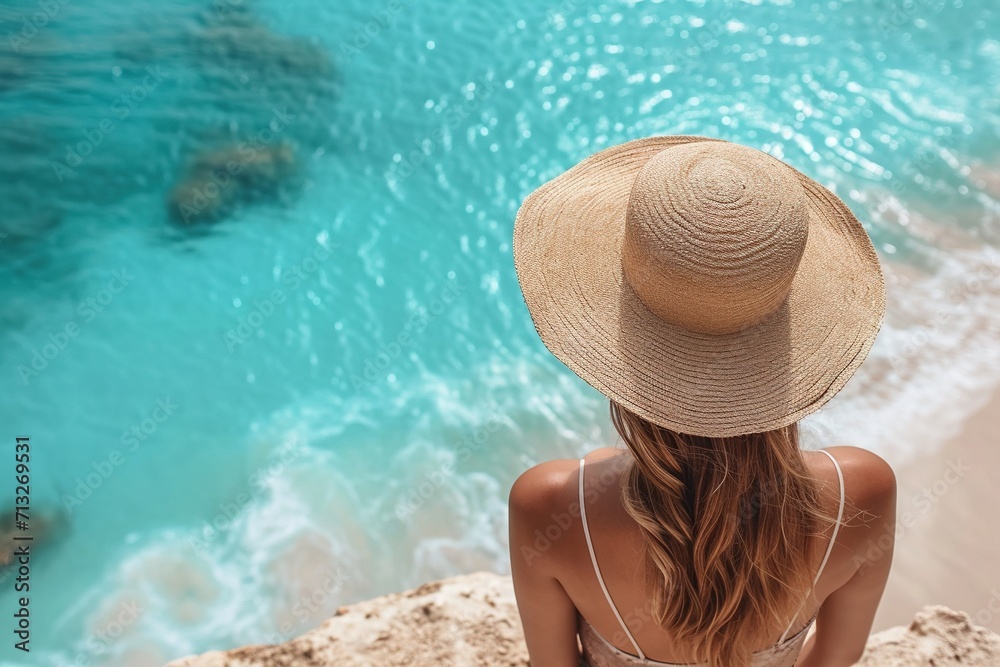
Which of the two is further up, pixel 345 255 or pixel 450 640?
pixel 345 255

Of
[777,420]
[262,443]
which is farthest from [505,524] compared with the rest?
[777,420]

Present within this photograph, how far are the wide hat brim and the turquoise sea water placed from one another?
9.22 feet

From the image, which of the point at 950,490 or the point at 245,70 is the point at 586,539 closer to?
the point at 950,490

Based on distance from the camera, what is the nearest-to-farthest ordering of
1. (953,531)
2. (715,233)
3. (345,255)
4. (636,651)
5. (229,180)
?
1. (715,233)
2. (636,651)
3. (953,531)
4. (345,255)
5. (229,180)

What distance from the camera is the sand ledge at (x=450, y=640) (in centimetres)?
271

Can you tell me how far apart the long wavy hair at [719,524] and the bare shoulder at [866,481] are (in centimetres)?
9

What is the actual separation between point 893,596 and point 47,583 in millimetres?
4175

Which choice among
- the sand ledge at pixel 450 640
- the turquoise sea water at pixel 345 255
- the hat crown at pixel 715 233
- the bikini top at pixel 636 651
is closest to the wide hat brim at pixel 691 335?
the hat crown at pixel 715 233

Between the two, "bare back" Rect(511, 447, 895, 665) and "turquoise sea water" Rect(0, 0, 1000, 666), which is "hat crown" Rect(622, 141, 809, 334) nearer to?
"bare back" Rect(511, 447, 895, 665)

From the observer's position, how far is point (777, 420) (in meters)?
1.31

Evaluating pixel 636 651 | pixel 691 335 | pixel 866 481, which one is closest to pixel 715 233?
pixel 691 335

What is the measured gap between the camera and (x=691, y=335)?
4.41 ft

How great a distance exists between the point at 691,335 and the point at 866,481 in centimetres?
51

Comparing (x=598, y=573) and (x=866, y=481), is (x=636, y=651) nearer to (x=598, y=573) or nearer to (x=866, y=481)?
(x=598, y=573)
